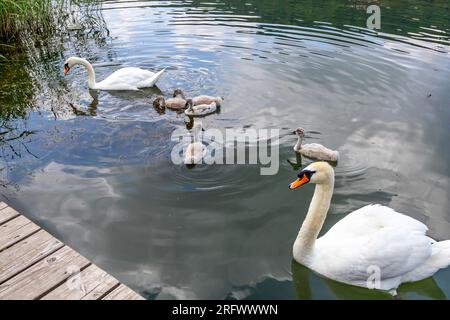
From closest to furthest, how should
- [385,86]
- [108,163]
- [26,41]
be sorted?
[108,163]
[385,86]
[26,41]

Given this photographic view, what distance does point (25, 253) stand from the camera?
14.7ft

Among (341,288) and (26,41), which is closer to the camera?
(341,288)

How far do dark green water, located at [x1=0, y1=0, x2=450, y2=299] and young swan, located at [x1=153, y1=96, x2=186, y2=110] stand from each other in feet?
0.61

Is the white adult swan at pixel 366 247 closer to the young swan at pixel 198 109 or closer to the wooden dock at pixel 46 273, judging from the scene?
the wooden dock at pixel 46 273

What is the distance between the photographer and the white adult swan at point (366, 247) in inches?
166

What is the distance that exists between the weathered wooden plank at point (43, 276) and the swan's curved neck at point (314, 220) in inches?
95.1

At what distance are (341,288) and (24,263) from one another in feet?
11.5

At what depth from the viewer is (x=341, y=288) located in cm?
447

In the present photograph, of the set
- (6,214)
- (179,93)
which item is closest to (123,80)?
(179,93)

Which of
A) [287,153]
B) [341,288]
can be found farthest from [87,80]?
[341,288]

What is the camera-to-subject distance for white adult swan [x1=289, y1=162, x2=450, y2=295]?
422cm

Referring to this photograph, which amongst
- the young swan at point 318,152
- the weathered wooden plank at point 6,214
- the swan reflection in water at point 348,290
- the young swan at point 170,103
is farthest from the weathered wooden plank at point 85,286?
the young swan at point 170,103

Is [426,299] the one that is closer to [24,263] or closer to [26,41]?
[24,263]

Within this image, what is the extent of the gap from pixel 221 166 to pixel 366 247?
295 centimetres
